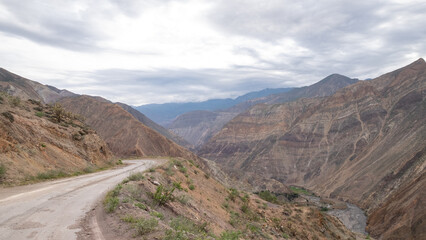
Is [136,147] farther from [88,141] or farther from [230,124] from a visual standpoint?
[230,124]

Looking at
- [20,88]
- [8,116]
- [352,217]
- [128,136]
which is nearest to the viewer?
[8,116]

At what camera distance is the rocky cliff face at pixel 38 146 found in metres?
16.1

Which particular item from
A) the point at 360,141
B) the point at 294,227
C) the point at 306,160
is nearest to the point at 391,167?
the point at 360,141

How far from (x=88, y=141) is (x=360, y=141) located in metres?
96.9

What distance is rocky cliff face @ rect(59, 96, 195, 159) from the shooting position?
7244cm

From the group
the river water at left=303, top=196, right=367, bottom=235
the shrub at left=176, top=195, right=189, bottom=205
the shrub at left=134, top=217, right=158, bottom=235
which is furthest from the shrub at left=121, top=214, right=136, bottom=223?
the river water at left=303, top=196, right=367, bottom=235

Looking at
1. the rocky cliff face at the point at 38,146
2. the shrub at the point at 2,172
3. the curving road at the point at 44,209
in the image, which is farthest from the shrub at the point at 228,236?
the shrub at the point at 2,172

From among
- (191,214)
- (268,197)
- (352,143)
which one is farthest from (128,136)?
(352,143)

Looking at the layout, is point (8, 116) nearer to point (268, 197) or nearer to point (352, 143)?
point (268, 197)

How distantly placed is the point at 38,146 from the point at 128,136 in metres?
58.3

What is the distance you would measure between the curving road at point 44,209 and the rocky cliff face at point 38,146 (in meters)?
2.97

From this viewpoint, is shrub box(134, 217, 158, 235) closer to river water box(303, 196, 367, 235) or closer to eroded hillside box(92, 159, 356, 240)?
eroded hillside box(92, 159, 356, 240)

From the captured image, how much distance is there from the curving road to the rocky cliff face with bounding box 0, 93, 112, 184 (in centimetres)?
297

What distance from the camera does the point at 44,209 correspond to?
31.0 ft
